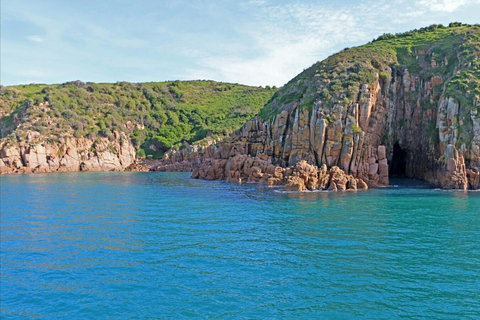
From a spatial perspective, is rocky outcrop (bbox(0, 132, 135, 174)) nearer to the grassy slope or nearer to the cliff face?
the cliff face

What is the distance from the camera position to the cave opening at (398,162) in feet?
222

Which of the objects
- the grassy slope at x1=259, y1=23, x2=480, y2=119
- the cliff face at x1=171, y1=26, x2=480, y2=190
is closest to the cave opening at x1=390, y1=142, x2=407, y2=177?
the cliff face at x1=171, y1=26, x2=480, y2=190

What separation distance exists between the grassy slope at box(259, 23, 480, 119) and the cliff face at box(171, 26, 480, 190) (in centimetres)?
17

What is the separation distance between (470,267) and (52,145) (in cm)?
9737

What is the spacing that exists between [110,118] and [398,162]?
8897 cm

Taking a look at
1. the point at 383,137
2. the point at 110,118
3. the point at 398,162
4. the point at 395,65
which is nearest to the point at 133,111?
the point at 110,118

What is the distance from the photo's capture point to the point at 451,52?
65.8 m

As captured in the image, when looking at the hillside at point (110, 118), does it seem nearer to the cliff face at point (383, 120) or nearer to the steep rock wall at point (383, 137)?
the cliff face at point (383, 120)

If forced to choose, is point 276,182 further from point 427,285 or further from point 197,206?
point 427,285

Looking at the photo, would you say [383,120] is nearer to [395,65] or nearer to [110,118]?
[395,65]

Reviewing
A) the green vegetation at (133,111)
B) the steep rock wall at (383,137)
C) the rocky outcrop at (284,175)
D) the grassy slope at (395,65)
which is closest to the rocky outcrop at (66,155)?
the green vegetation at (133,111)

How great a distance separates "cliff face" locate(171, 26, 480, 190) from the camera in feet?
175

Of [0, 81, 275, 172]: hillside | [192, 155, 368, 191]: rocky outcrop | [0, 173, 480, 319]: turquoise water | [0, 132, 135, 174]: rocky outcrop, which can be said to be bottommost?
[0, 173, 480, 319]: turquoise water

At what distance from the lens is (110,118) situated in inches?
4732
